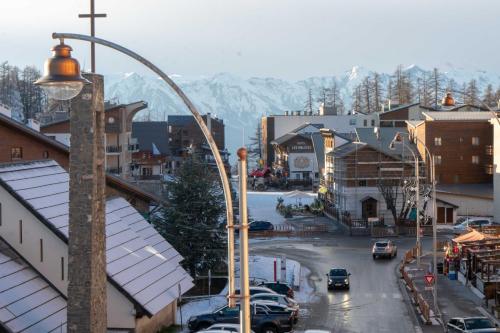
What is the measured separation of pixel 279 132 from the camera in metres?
128

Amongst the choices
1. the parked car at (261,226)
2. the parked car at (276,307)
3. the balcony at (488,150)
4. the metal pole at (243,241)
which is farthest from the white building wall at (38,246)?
the balcony at (488,150)

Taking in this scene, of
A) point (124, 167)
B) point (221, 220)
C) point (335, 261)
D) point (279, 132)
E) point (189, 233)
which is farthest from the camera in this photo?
point (279, 132)

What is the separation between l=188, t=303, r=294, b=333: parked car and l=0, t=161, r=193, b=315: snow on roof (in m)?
1.29

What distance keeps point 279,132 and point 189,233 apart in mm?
88061

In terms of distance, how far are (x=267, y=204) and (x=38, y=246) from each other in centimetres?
5620

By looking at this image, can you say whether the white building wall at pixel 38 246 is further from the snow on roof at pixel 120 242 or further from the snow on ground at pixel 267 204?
the snow on ground at pixel 267 204

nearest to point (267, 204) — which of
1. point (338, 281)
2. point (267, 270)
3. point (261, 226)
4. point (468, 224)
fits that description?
point (261, 226)

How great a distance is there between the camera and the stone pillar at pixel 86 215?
59.9ft

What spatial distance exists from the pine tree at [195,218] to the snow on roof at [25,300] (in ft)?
48.0

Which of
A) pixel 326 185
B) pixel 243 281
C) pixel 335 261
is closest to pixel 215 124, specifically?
pixel 326 185

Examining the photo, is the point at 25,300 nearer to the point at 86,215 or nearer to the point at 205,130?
the point at 86,215

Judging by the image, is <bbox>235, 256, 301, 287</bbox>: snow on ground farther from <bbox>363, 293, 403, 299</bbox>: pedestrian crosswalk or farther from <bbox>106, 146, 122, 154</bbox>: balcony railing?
<bbox>106, 146, 122, 154</bbox>: balcony railing

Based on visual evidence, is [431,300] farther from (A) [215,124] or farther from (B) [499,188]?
(A) [215,124]

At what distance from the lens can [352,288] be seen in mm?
41281
